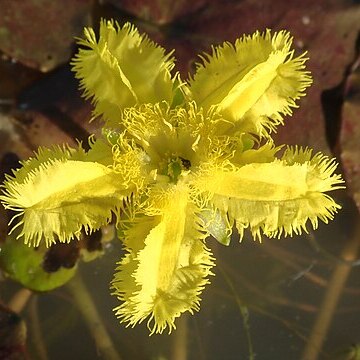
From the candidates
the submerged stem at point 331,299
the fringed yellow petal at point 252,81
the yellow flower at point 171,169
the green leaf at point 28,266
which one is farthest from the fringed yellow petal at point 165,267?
the submerged stem at point 331,299

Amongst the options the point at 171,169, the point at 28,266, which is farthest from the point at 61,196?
the point at 28,266

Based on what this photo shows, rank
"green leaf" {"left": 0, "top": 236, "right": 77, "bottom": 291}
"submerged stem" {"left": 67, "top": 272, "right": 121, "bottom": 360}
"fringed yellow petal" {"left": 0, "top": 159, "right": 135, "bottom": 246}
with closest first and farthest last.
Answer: "fringed yellow petal" {"left": 0, "top": 159, "right": 135, "bottom": 246}
"green leaf" {"left": 0, "top": 236, "right": 77, "bottom": 291}
"submerged stem" {"left": 67, "top": 272, "right": 121, "bottom": 360}

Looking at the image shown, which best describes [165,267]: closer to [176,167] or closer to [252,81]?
[176,167]

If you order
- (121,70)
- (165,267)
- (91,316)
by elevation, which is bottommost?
(91,316)

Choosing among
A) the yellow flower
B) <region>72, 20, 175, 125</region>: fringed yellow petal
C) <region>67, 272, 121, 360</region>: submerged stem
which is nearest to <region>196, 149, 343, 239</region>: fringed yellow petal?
the yellow flower

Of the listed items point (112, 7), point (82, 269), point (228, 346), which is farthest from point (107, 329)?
point (112, 7)

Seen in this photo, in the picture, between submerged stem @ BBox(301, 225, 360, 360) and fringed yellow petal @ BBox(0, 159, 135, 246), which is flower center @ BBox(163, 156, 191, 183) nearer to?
fringed yellow petal @ BBox(0, 159, 135, 246)

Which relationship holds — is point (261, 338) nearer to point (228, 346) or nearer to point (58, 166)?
point (228, 346)

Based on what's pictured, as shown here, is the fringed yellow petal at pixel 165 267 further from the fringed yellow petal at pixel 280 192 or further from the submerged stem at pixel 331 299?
the submerged stem at pixel 331 299
